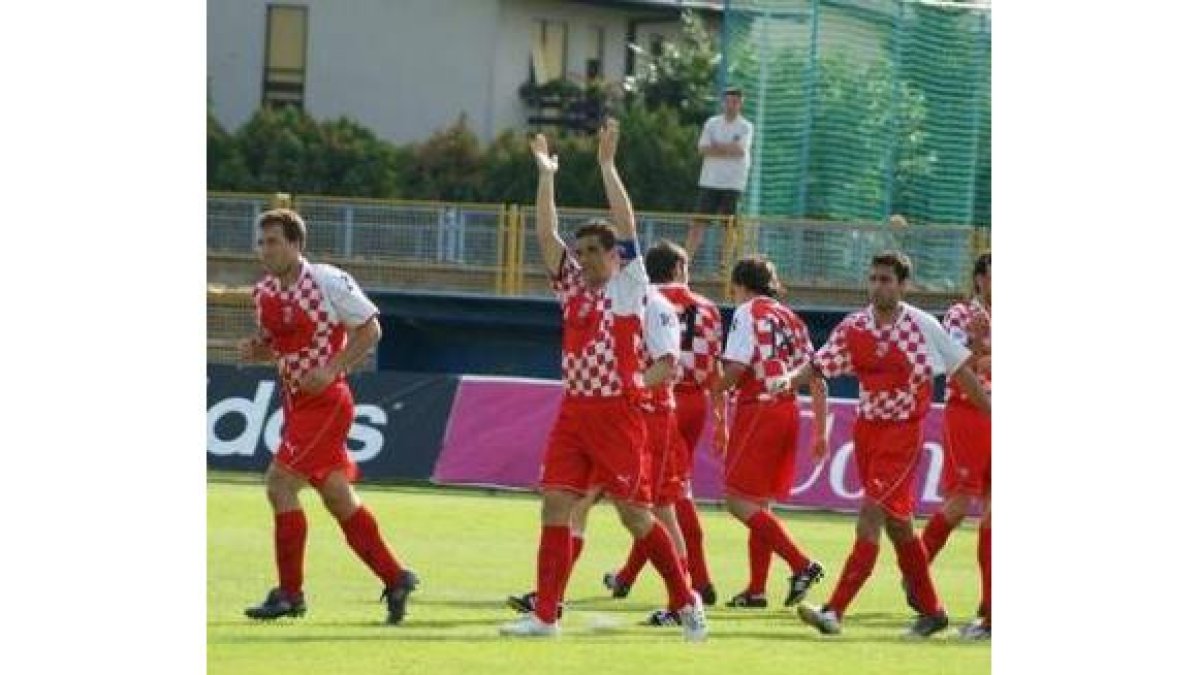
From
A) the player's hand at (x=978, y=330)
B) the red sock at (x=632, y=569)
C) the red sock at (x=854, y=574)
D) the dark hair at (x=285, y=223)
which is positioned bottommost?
the red sock at (x=632, y=569)

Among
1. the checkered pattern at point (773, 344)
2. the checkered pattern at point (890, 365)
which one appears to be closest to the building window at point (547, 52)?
the checkered pattern at point (773, 344)

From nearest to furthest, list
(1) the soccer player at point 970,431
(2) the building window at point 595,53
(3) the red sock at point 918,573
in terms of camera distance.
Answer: (3) the red sock at point 918,573, (1) the soccer player at point 970,431, (2) the building window at point 595,53

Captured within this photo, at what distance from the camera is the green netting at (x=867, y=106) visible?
33.1m

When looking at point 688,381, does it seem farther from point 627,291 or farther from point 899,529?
point 627,291

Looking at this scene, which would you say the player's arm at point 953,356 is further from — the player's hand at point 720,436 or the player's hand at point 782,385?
the player's hand at point 720,436

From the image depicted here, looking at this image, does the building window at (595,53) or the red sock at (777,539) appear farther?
the building window at (595,53)

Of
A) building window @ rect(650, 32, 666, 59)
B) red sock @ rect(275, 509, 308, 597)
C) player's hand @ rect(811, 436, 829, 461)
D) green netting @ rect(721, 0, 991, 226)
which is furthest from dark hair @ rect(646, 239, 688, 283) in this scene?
building window @ rect(650, 32, 666, 59)

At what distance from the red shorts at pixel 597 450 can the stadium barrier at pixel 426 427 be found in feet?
40.0

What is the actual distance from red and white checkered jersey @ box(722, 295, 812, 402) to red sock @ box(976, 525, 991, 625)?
159cm

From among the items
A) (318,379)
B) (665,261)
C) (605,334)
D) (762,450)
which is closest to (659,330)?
(605,334)

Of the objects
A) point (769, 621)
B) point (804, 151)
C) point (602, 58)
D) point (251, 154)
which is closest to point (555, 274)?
point (769, 621)

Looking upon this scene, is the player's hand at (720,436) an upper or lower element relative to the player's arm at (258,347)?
lower

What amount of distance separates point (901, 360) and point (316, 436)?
286 centimetres
